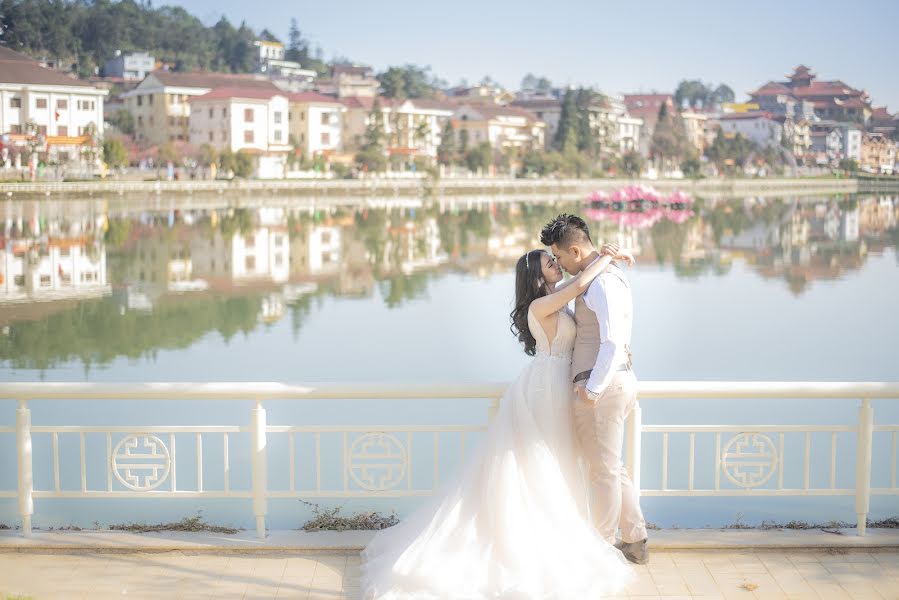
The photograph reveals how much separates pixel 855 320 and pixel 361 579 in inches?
534

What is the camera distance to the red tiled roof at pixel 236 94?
55969 mm

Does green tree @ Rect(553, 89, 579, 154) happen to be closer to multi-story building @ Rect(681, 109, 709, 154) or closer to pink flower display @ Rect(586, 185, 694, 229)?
pink flower display @ Rect(586, 185, 694, 229)

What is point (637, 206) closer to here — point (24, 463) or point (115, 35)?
point (24, 463)

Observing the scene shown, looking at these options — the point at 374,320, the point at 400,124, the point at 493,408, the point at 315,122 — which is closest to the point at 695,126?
the point at 400,124

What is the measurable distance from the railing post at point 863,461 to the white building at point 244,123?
51588 mm

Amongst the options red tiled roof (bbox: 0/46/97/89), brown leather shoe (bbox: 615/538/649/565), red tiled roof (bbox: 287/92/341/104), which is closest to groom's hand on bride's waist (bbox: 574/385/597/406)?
brown leather shoe (bbox: 615/538/649/565)

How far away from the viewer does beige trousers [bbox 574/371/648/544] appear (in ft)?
10.8

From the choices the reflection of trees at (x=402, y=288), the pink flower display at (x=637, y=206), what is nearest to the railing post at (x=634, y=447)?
the reflection of trees at (x=402, y=288)

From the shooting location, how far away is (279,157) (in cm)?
5509

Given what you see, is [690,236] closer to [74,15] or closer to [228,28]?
[74,15]

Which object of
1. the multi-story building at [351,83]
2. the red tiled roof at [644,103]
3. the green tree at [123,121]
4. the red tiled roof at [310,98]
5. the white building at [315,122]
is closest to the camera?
the green tree at [123,121]

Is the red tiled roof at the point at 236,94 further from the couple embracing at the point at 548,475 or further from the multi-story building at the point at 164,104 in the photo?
the couple embracing at the point at 548,475

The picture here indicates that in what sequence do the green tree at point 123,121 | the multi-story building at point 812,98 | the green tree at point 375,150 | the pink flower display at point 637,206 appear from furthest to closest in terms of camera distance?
the multi-story building at point 812,98, the green tree at point 123,121, the green tree at point 375,150, the pink flower display at point 637,206

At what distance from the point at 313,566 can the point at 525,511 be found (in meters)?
0.70
